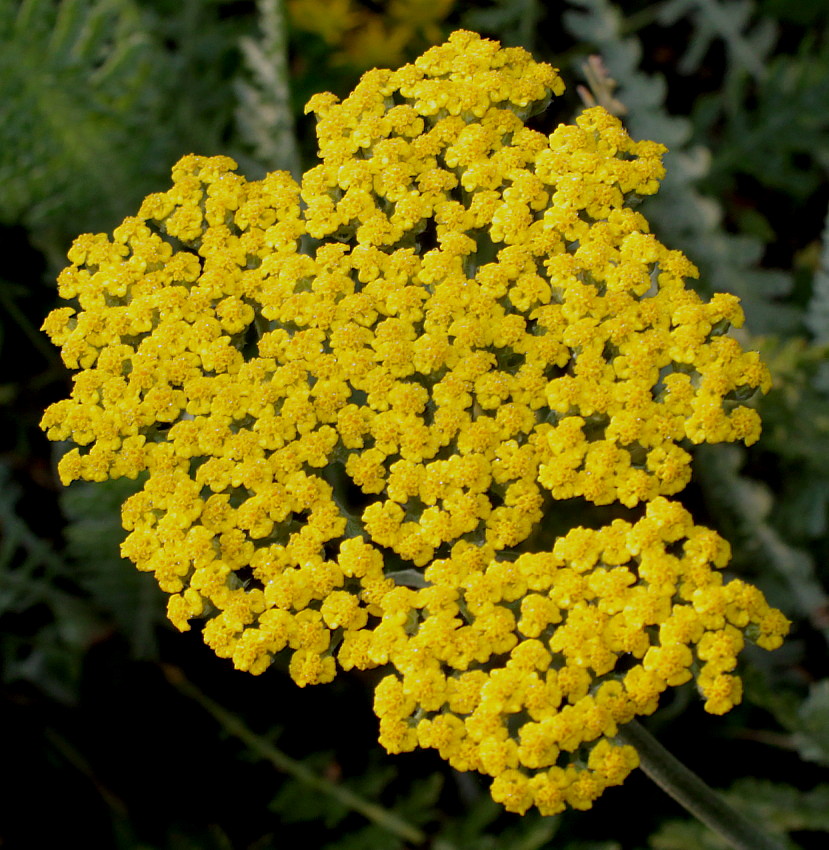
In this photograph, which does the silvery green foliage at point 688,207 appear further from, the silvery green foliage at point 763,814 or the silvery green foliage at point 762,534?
the silvery green foliage at point 763,814

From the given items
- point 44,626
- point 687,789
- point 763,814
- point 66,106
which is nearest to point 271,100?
point 66,106

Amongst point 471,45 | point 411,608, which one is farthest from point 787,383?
point 411,608

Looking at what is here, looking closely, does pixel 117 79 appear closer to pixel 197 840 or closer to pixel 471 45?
pixel 471 45

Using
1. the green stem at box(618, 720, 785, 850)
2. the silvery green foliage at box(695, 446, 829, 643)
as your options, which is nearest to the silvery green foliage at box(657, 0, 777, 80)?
the silvery green foliage at box(695, 446, 829, 643)

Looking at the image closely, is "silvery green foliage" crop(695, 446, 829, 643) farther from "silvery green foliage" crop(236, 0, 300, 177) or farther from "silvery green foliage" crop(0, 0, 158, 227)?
"silvery green foliage" crop(0, 0, 158, 227)

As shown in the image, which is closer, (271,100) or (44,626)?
(271,100)

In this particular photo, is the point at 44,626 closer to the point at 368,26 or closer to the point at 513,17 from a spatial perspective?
the point at 368,26

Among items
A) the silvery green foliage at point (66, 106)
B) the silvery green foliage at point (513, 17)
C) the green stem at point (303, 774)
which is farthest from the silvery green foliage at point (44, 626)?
the silvery green foliage at point (513, 17)
